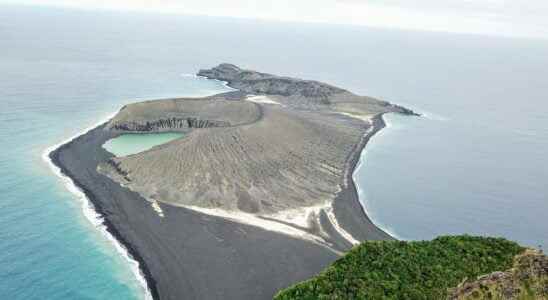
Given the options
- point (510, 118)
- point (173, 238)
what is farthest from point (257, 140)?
point (510, 118)

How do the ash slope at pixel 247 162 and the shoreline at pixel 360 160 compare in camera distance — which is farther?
the ash slope at pixel 247 162

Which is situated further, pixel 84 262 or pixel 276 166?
pixel 276 166

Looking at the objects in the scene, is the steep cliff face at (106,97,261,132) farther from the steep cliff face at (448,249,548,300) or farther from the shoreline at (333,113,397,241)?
the steep cliff face at (448,249,548,300)

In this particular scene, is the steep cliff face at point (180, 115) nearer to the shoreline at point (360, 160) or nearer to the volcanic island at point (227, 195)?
the volcanic island at point (227, 195)

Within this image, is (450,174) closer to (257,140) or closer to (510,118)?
(257,140)

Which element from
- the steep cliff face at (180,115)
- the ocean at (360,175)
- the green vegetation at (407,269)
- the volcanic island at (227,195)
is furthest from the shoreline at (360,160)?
the steep cliff face at (180,115)

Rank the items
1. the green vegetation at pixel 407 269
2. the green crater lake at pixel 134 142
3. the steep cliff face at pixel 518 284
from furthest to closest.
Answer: the green crater lake at pixel 134 142, the green vegetation at pixel 407 269, the steep cliff face at pixel 518 284
